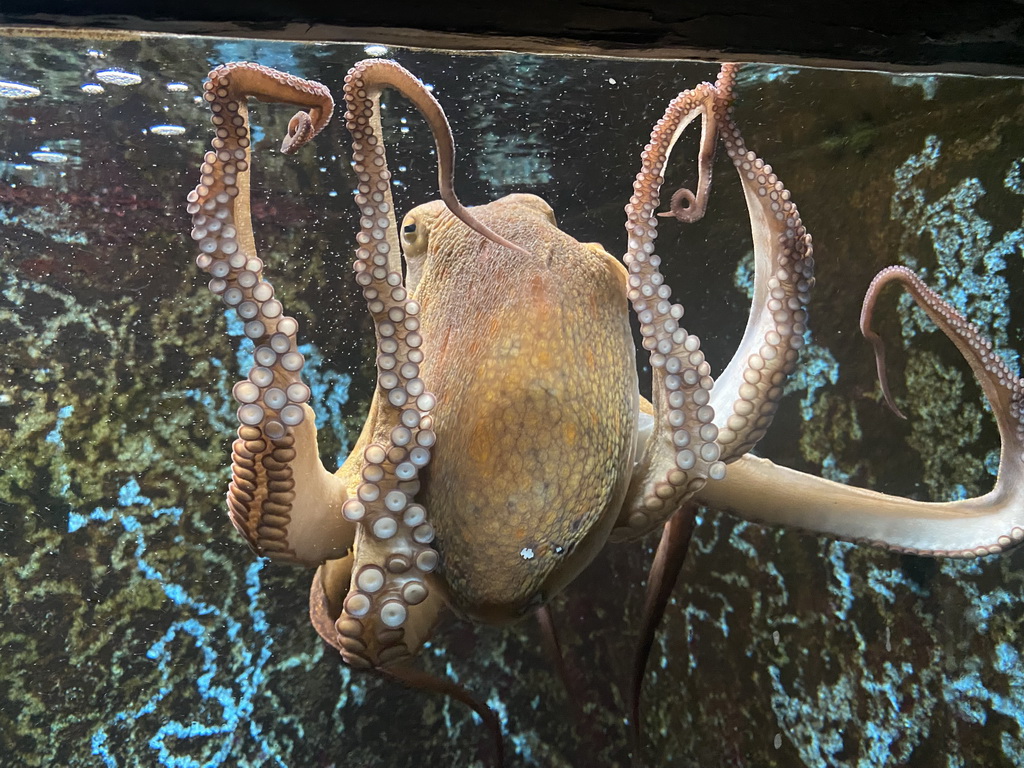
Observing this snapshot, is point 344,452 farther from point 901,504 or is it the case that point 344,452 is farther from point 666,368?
point 901,504

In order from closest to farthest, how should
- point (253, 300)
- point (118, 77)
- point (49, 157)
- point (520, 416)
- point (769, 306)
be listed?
point (253, 300) → point (520, 416) → point (769, 306) → point (118, 77) → point (49, 157)

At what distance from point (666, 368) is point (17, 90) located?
2.87 metres

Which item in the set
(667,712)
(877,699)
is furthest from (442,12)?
(667,712)

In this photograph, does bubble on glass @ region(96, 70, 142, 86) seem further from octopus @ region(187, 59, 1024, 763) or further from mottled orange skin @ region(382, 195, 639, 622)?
mottled orange skin @ region(382, 195, 639, 622)

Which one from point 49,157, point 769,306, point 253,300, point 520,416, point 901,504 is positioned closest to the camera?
point 253,300

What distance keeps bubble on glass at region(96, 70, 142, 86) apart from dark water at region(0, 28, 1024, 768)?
0.04ft

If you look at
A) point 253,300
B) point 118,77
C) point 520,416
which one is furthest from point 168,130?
point 520,416

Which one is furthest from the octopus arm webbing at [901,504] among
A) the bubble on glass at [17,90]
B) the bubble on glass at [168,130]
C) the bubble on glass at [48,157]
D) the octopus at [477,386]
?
the bubble on glass at [17,90]

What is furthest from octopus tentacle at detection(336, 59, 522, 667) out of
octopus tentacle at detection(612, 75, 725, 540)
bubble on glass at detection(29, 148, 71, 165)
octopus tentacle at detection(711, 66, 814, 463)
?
bubble on glass at detection(29, 148, 71, 165)

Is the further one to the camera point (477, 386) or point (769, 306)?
point (769, 306)

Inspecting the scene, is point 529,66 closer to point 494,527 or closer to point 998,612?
point 494,527

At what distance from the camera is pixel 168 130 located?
2.56m

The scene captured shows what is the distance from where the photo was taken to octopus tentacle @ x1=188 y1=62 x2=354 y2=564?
2.62 feet

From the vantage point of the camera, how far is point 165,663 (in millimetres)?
2182
